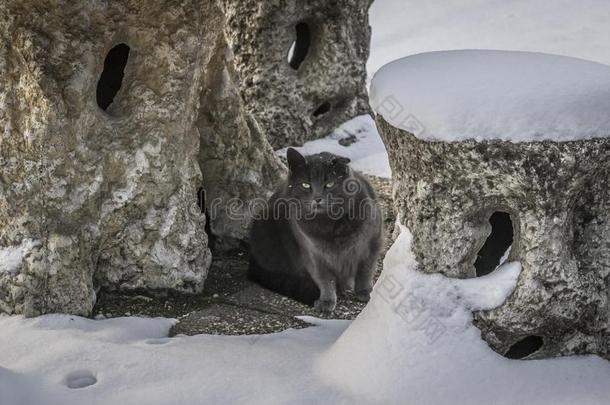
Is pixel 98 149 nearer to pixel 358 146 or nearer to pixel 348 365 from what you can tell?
pixel 348 365

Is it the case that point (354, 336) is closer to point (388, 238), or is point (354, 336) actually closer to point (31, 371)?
point (31, 371)

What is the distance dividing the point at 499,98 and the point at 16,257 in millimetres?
2645

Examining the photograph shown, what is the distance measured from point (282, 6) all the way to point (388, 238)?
2396 millimetres

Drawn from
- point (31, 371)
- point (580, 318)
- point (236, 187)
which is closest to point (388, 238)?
point (236, 187)

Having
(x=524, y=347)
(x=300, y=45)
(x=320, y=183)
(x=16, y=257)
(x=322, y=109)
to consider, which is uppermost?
(x=300, y=45)

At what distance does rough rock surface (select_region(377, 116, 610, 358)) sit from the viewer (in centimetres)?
321

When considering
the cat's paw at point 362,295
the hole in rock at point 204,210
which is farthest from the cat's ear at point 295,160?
the cat's paw at point 362,295

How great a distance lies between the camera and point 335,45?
7.52 meters

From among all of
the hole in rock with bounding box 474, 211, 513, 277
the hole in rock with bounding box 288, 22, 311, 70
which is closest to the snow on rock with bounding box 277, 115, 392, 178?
the hole in rock with bounding box 288, 22, 311, 70

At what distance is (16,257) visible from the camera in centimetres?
432

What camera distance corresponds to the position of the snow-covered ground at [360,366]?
3326 mm

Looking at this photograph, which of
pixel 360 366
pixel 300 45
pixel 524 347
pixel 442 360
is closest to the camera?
pixel 442 360

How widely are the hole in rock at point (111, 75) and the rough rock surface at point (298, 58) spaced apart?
2429 mm

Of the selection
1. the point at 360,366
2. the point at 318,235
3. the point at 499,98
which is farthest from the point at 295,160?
the point at 499,98
